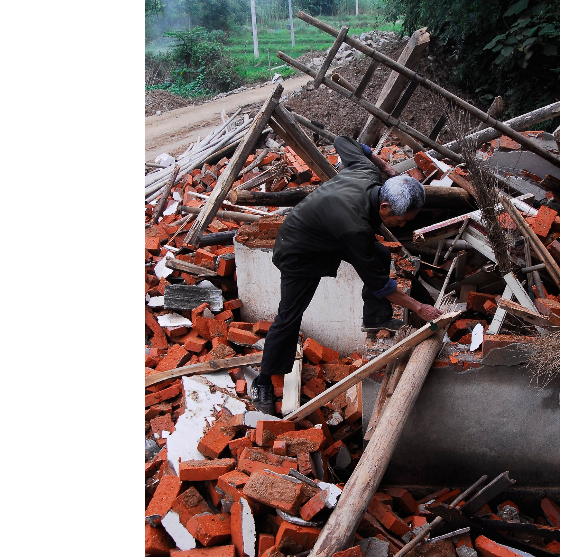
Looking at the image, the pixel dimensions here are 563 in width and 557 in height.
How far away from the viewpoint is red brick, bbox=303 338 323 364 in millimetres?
4082

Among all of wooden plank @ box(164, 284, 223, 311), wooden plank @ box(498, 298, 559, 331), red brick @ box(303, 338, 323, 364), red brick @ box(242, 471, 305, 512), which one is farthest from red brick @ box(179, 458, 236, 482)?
wooden plank @ box(164, 284, 223, 311)

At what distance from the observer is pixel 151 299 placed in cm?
497

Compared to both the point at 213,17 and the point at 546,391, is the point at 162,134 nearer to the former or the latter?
the point at 213,17

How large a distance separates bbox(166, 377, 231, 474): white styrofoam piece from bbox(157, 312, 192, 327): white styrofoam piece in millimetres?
1016

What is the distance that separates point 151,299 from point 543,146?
4.19 meters

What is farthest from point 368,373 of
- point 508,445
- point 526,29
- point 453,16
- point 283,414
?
point 453,16

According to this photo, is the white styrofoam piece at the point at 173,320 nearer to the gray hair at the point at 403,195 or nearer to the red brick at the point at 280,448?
the red brick at the point at 280,448

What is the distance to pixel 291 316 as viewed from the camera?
11.4ft

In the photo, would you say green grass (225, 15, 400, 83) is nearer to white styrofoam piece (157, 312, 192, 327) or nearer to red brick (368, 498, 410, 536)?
white styrofoam piece (157, 312, 192, 327)

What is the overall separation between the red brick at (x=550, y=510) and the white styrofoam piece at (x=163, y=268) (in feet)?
12.3

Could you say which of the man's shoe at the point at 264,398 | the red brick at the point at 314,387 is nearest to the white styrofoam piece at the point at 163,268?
the man's shoe at the point at 264,398

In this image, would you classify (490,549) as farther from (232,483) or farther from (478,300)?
(478,300)

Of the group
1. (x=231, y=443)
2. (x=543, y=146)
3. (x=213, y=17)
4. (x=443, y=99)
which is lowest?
(x=231, y=443)

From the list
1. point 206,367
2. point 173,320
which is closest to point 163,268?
point 173,320
